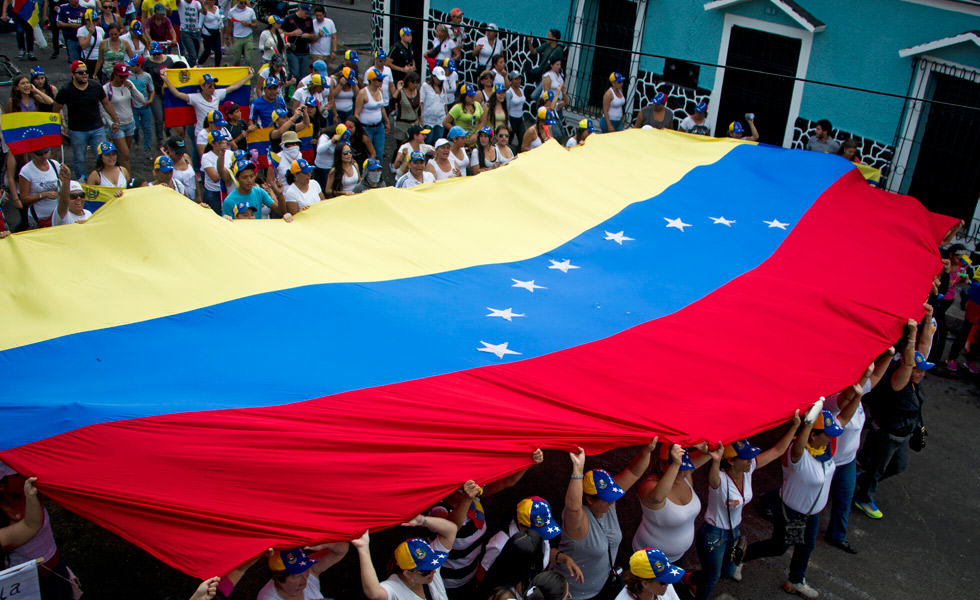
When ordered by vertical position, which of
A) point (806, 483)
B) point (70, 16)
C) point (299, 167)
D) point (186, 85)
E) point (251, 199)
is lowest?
point (806, 483)

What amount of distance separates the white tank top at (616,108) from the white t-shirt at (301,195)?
5.90m

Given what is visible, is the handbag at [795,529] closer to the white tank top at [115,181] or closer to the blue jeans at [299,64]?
the white tank top at [115,181]

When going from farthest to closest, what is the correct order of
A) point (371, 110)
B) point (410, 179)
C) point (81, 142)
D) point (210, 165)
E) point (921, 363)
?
1. point (371, 110)
2. point (81, 142)
3. point (210, 165)
4. point (410, 179)
5. point (921, 363)

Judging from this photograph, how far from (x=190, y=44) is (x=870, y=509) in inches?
532

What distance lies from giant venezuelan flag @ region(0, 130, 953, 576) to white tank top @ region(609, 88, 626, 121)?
4.99 metres

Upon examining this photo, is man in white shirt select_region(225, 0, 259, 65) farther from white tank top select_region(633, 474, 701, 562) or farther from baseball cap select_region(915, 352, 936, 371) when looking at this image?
white tank top select_region(633, 474, 701, 562)

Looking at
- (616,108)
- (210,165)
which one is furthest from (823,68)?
(210,165)

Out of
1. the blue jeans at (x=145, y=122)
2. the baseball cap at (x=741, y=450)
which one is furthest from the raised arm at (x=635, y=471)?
the blue jeans at (x=145, y=122)

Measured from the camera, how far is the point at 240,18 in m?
14.7

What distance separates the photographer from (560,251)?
7125mm

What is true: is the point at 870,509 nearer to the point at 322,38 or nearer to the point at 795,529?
the point at 795,529

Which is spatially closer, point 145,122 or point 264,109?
point 264,109

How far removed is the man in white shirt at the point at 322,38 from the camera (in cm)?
1462

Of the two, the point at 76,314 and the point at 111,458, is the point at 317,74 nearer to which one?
the point at 76,314
